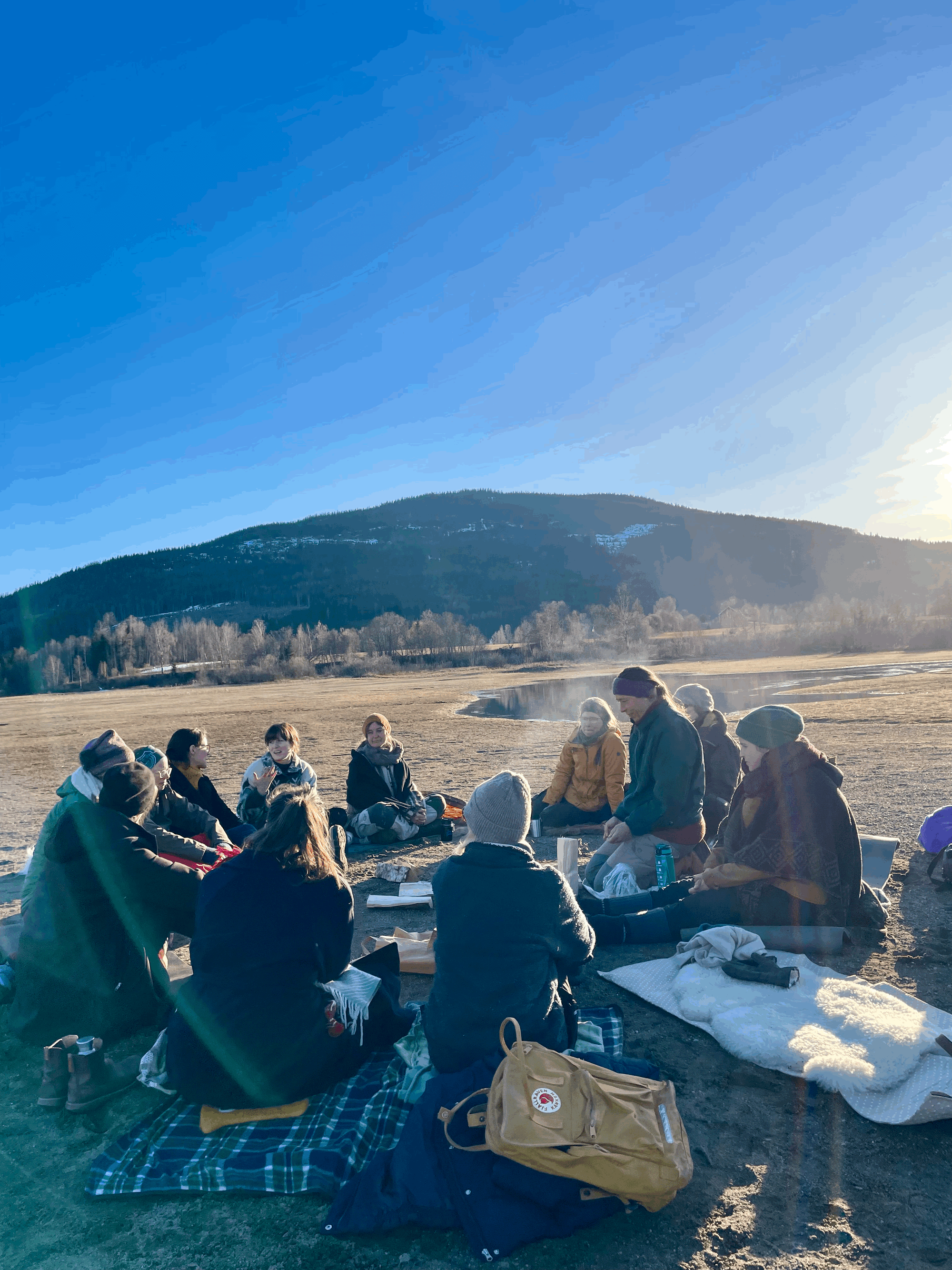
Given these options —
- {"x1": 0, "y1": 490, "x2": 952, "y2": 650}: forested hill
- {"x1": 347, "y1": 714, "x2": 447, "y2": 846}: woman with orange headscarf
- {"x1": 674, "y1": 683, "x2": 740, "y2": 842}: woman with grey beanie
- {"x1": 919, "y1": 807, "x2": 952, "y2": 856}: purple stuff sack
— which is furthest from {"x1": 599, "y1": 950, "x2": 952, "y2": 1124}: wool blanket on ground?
{"x1": 0, "y1": 490, "x2": 952, "y2": 650}: forested hill

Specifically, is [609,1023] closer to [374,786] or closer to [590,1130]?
[590,1130]

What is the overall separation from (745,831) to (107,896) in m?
3.91

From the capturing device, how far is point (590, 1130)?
8.21ft

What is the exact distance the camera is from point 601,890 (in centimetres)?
574

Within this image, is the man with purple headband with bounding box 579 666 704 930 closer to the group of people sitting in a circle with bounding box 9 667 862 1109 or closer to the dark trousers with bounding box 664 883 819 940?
the group of people sitting in a circle with bounding box 9 667 862 1109

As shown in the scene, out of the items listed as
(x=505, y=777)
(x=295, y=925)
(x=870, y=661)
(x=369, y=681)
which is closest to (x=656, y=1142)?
(x=505, y=777)

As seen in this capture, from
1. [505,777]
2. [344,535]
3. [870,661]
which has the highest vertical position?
[344,535]

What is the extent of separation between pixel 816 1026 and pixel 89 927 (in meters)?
3.87

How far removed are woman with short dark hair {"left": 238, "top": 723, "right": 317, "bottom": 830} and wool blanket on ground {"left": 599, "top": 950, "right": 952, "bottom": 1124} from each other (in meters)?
3.68

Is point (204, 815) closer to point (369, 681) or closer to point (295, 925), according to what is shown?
point (295, 925)

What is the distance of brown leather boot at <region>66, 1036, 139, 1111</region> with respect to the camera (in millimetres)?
3490

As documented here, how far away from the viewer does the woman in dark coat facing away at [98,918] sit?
12.8 ft

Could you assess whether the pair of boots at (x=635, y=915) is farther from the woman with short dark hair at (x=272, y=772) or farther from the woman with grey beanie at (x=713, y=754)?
the woman with short dark hair at (x=272, y=772)

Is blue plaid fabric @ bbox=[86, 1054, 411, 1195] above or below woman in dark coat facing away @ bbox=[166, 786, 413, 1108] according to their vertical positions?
below
